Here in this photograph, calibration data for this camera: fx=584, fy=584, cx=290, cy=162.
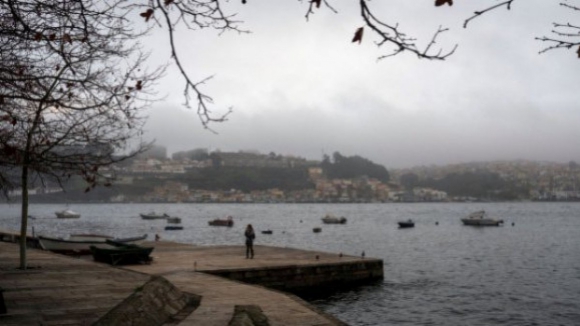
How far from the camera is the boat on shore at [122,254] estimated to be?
23.4 metres

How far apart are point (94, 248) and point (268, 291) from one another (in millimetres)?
11683

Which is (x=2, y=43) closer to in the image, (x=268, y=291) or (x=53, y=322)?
(x=53, y=322)

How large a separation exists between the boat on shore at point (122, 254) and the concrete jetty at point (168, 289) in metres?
0.55

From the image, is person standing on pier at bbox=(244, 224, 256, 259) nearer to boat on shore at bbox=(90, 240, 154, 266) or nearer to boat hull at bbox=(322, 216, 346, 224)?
boat on shore at bbox=(90, 240, 154, 266)

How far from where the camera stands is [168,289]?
12.4 metres

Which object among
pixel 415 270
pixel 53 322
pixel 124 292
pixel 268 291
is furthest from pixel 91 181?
pixel 415 270

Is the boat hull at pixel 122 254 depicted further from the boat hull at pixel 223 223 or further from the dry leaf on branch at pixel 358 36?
the boat hull at pixel 223 223

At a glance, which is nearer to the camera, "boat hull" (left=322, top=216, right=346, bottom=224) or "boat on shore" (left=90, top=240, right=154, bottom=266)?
"boat on shore" (left=90, top=240, right=154, bottom=266)

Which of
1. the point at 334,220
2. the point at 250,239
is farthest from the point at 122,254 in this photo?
the point at 334,220

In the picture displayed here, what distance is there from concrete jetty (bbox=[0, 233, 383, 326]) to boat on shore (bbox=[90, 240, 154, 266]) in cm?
55

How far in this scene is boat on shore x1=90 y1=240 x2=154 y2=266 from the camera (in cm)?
2344

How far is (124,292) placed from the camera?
14.5 meters

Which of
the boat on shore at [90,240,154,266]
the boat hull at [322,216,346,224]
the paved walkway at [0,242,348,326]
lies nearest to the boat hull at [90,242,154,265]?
the boat on shore at [90,240,154,266]

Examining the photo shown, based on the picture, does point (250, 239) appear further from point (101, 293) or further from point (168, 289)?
point (168, 289)
